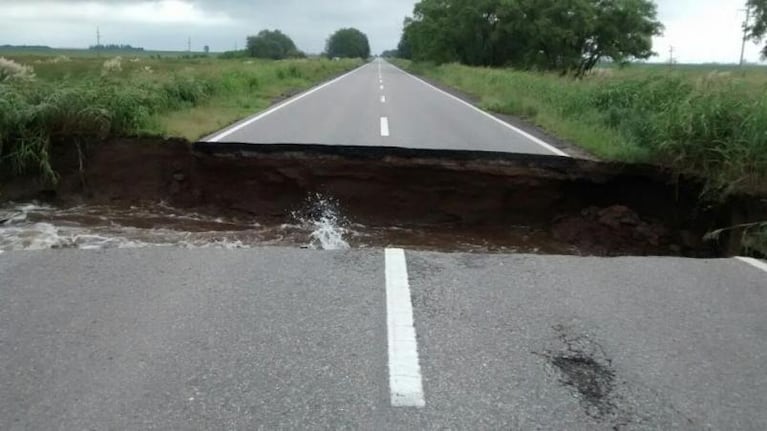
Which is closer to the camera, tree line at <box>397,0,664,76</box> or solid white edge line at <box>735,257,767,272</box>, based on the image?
solid white edge line at <box>735,257,767,272</box>

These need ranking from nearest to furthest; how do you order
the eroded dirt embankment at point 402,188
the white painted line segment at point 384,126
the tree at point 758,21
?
the eroded dirt embankment at point 402,188 → the white painted line segment at point 384,126 → the tree at point 758,21

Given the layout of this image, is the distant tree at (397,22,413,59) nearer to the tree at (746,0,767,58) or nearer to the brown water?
the tree at (746,0,767,58)

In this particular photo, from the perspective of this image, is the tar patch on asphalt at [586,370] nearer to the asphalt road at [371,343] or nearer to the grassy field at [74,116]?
the asphalt road at [371,343]

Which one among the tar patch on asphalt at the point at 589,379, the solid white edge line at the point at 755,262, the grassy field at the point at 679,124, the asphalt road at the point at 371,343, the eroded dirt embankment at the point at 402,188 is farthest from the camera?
the eroded dirt embankment at the point at 402,188

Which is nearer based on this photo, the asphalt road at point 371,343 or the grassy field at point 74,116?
the asphalt road at point 371,343

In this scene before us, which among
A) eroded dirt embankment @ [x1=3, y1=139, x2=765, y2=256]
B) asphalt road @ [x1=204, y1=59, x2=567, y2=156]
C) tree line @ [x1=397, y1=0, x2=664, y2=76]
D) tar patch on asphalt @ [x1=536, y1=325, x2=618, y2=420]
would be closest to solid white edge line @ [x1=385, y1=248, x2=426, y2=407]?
tar patch on asphalt @ [x1=536, y1=325, x2=618, y2=420]

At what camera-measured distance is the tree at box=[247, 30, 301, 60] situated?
130 metres

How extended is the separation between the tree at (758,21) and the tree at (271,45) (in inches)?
3567

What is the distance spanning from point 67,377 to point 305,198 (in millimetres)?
5563

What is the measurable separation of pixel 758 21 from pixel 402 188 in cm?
4804

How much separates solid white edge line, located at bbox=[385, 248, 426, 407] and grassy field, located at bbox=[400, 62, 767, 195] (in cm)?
434

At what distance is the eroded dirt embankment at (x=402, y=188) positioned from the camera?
797cm

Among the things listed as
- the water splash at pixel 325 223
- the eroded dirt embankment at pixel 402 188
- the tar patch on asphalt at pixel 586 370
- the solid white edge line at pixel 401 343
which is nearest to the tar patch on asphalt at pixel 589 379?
the tar patch on asphalt at pixel 586 370

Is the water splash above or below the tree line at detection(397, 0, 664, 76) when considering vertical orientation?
below
